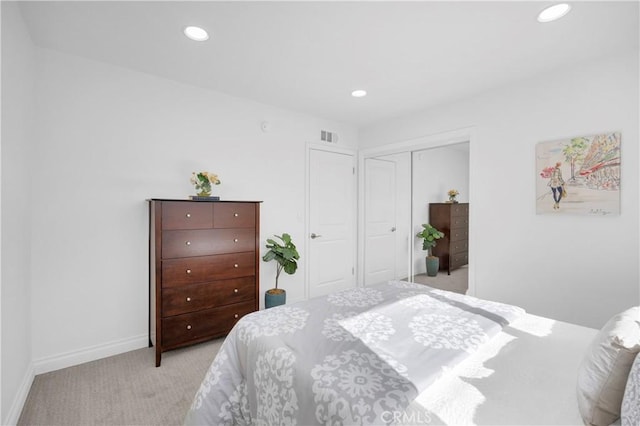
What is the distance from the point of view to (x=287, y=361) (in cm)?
125

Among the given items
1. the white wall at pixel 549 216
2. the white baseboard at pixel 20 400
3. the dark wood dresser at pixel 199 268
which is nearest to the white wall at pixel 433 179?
the white wall at pixel 549 216

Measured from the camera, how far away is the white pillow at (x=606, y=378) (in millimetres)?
928

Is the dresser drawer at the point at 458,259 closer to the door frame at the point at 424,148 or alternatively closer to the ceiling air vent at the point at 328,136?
the door frame at the point at 424,148

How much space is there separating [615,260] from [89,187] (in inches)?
168

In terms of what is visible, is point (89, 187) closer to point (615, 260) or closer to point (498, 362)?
point (498, 362)

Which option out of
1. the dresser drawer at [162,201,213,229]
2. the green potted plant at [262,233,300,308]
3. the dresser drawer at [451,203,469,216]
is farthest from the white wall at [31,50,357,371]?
the dresser drawer at [451,203,469,216]

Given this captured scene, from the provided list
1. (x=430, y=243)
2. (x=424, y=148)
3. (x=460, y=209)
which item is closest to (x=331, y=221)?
(x=430, y=243)

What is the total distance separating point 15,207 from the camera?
74.7 inches

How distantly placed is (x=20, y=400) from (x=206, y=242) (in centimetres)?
149

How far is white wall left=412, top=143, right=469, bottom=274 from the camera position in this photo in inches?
137

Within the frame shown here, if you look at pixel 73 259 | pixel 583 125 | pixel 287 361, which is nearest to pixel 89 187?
pixel 73 259

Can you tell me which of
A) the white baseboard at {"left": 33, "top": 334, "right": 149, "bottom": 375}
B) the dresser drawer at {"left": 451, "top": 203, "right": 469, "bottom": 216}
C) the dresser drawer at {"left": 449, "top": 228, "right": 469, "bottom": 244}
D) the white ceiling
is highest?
the white ceiling

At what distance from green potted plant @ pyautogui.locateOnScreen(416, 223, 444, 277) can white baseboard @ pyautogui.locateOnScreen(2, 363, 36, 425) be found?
394 centimetres

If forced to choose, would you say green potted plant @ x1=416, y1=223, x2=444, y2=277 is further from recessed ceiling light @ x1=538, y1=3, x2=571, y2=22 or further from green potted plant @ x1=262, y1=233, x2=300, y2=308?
recessed ceiling light @ x1=538, y1=3, x2=571, y2=22
